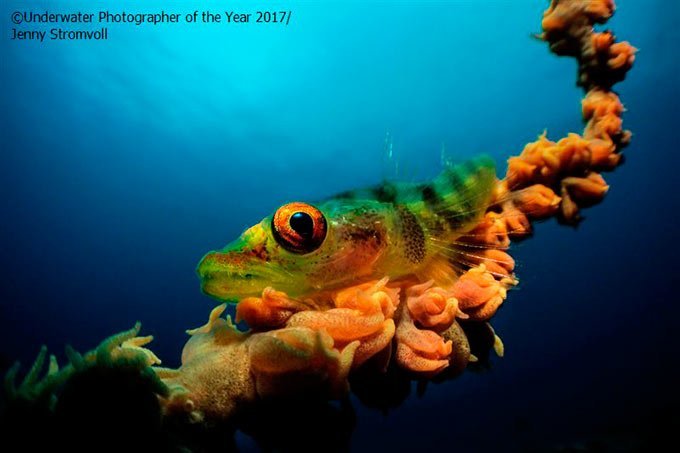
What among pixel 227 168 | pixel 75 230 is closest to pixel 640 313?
pixel 227 168

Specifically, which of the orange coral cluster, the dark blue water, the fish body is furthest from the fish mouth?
the dark blue water

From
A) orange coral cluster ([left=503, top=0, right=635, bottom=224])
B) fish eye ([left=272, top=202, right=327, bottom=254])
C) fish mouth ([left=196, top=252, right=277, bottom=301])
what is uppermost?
orange coral cluster ([left=503, top=0, right=635, bottom=224])

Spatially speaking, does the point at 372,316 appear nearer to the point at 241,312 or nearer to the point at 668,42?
the point at 241,312

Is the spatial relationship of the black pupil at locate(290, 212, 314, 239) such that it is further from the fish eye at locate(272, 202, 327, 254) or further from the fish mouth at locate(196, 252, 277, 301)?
the fish mouth at locate(196, 252, 277, 301)

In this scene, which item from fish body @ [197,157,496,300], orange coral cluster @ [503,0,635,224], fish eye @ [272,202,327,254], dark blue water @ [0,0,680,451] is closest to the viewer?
fish eye @ [272,202,327,254]

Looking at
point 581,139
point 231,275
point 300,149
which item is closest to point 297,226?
point 231,275

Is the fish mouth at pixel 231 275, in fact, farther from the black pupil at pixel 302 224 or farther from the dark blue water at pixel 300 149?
the dark blue water at pixel 300 149

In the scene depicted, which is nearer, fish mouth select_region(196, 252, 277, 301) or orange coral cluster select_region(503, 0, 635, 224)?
fish mouth select_region(196, 252, 277, 301)

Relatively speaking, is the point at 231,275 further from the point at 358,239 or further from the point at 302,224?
the point at 358,239
